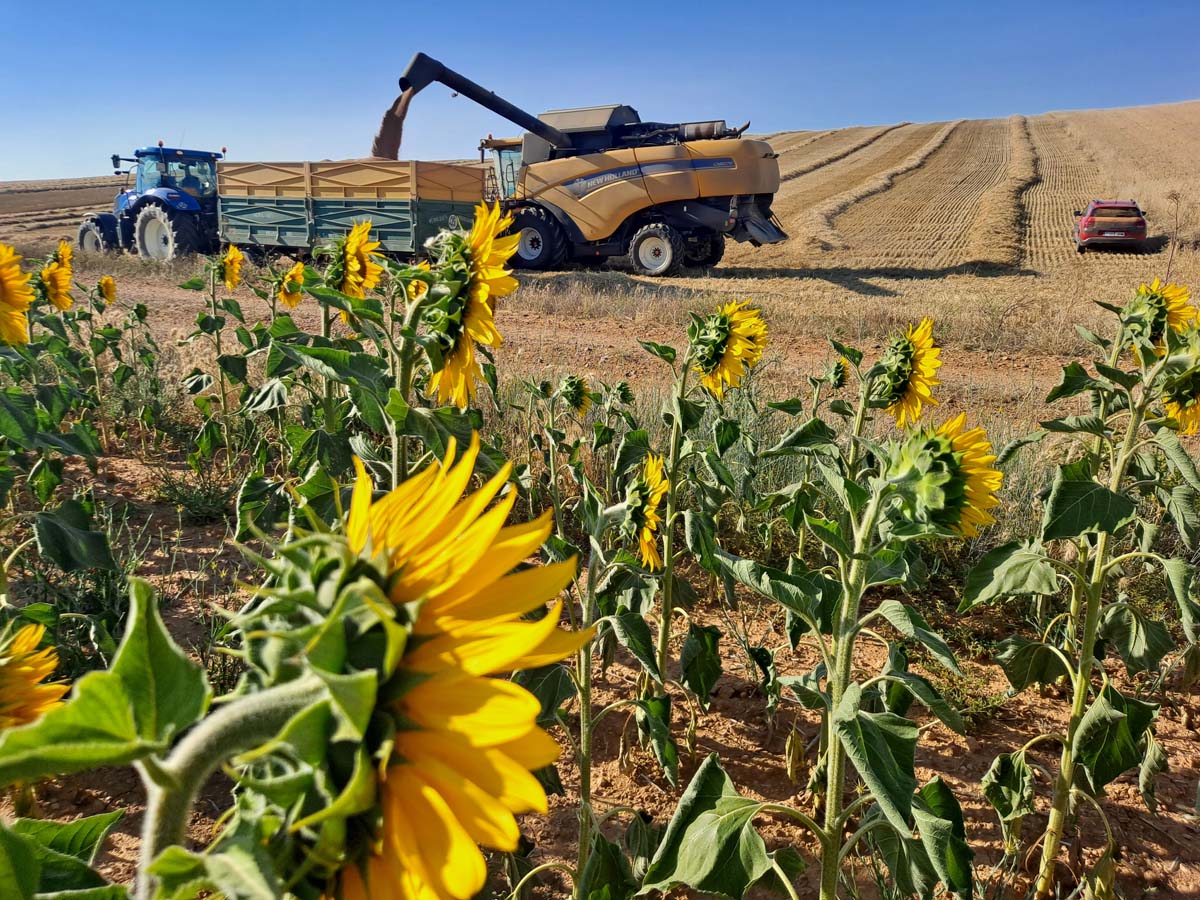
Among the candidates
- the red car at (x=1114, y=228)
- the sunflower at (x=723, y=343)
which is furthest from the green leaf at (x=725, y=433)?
the red car at (x=1114, y=228)

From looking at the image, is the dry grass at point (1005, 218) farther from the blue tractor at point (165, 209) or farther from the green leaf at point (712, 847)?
the green leaf at point (712, 847)

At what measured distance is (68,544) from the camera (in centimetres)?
206

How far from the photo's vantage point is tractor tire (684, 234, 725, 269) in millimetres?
15816

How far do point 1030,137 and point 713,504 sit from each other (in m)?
48.8

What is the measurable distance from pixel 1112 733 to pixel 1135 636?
47cm

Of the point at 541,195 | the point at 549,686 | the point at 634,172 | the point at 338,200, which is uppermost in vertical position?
the point at 634,172

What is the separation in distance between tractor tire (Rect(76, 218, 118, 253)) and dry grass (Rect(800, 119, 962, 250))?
1496 centimetres

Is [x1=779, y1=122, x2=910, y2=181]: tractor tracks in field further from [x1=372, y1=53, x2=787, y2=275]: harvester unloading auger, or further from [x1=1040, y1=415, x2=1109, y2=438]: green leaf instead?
[x1=1040, y1=415, x2=1109, y2=438]: green leaf

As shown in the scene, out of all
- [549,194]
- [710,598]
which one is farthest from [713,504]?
[549,194]

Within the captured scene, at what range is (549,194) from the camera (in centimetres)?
1495

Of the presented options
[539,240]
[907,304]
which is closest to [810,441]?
[907,304]

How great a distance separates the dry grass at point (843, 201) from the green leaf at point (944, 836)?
59.5 ft

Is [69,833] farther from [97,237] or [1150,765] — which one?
[97,237]

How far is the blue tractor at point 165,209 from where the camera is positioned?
15.0 metres
